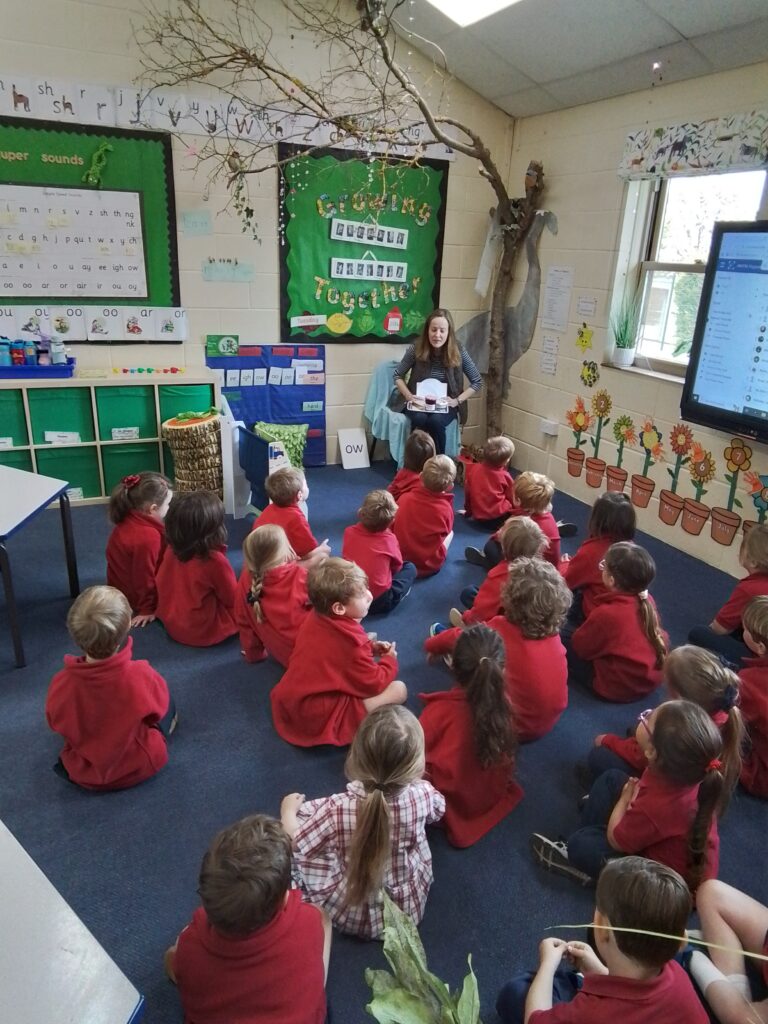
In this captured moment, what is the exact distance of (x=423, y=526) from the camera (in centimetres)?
339

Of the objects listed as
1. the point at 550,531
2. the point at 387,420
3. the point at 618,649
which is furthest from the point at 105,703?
the point at 387,420

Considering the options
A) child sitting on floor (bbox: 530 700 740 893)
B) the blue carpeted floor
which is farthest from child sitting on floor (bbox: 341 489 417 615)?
child sitting on floor (bbox: 530 700 740 893)

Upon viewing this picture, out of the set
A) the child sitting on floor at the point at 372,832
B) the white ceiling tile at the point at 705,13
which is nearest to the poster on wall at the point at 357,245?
the white ceiling tile at the point at 705,13

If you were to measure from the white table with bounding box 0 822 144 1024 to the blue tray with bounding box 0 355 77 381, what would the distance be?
338cm

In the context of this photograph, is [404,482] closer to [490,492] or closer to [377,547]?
[490,492]

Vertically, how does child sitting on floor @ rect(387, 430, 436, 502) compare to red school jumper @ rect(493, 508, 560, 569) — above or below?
above

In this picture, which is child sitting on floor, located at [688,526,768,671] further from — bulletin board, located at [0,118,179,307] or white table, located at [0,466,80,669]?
bulletin board, located at [0,118,179,307]

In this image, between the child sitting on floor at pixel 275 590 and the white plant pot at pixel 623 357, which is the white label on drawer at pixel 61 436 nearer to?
the child sitting on floor at pixel 275 590

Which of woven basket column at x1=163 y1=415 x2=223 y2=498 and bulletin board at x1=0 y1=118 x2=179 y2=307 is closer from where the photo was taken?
bulletin board at x1=0 y1=118 x2=179 y2=307

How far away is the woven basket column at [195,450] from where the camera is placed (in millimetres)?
3924

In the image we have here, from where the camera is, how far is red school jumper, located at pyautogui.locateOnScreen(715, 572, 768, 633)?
8.36ft

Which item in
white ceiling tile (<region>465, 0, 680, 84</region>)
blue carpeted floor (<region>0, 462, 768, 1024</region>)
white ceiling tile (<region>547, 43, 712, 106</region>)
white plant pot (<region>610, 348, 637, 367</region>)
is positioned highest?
white ceiling tile (<region>465, 0, 680, 84</region>)

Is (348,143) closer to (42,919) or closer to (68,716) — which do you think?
(68,716)

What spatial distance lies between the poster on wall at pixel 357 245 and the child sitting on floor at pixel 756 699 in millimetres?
3544
